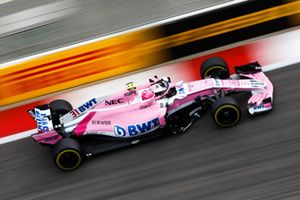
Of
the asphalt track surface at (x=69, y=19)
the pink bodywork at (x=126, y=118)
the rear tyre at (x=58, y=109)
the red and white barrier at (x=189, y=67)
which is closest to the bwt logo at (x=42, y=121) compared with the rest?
the rear tyre at (x=58, y=109)

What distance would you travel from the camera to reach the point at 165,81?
25.5 feet

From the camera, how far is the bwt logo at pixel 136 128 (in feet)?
24.3

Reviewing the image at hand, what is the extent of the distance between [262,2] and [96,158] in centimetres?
407

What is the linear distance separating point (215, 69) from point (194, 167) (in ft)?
6.46

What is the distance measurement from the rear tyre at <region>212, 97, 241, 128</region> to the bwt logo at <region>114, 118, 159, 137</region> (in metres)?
0.86

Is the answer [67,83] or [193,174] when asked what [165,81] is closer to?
[193,174]

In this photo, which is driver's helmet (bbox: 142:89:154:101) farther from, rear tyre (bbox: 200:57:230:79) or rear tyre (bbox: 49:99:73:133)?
rear tyre (bbox: 49:99:73:133)

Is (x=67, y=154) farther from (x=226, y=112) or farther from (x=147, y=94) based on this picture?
(x=226, y=112)

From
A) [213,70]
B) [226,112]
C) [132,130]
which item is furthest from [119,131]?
[213,70]

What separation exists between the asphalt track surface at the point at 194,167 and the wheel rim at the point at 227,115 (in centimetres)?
11

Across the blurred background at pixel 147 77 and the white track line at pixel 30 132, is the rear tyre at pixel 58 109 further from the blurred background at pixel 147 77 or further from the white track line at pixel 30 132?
the white track line at pixel 30 132

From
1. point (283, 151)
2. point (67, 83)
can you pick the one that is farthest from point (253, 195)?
point (67, 83)

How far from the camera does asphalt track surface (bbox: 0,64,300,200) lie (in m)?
6.39

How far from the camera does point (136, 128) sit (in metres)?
7.40
